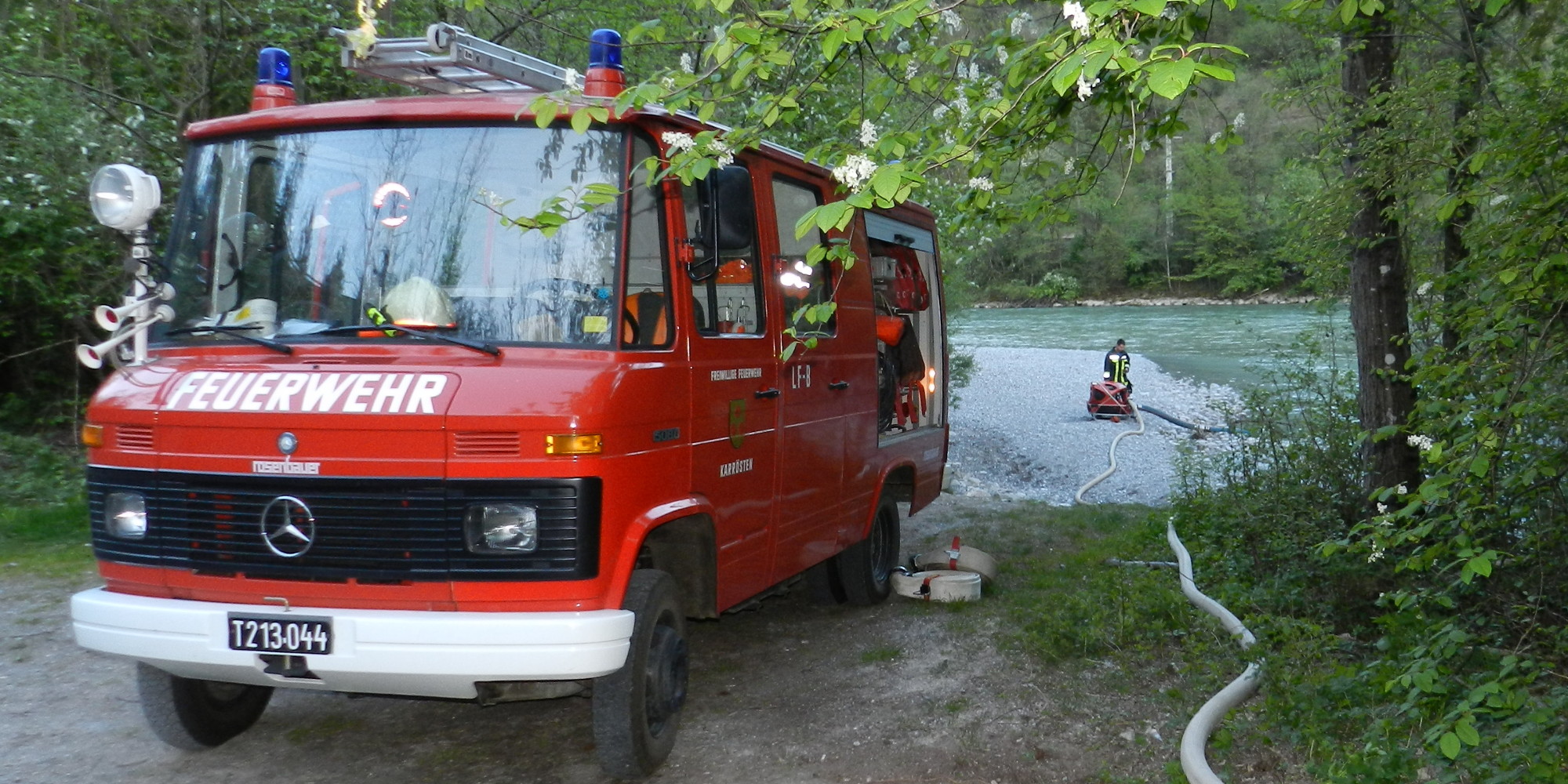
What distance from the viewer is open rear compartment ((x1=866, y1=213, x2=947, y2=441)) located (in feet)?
27.6

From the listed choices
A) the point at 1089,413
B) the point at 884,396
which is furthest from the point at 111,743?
the point at 1089,413

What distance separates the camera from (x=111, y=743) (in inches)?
210

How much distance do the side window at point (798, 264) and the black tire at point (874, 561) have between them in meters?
1.53

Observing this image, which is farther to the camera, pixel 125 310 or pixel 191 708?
pixel 191 708

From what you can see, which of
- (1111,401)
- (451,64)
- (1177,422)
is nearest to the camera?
(451,64)

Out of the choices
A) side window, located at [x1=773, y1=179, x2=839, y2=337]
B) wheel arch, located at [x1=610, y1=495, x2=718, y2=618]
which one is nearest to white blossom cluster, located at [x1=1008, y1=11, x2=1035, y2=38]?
side window, located at [x1=773, y1=179, x2=839, y2=337]

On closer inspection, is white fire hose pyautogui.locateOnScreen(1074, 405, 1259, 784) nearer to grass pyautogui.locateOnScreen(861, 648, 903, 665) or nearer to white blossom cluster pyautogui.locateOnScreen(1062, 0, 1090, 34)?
grass pyautogui.locateOnScreen(861, 648, 903, 665)

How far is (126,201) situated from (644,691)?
262 centimetres

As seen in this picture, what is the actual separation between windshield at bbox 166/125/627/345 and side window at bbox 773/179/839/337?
153cm

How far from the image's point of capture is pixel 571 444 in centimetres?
432

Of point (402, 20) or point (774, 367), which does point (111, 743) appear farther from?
point (402, 20)

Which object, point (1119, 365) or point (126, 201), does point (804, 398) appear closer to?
point (126, 201)

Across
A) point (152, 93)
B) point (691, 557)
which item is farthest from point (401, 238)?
point (152, 93)

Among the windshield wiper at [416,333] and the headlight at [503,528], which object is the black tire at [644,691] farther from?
the windshield wiper at [416,333]
